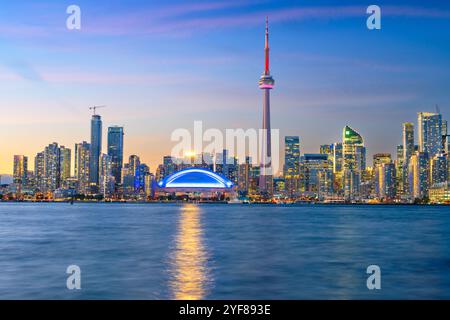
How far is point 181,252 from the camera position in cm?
3772

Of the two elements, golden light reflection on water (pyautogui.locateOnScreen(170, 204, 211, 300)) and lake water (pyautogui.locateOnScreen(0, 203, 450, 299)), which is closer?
golden light reflection on water (pyautogui.locateOnScreen(170, 204, 211, 300))

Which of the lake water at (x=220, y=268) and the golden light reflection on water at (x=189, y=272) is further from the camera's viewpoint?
the lake water at (x=220, y=268)

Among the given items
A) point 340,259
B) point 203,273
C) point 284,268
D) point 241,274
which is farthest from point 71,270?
point 340,259

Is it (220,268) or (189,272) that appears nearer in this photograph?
(189,272)

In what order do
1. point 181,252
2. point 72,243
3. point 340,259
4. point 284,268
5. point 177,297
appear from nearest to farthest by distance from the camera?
point 177,297, point 284,268, point 340,259, point 181,252, point 72,243

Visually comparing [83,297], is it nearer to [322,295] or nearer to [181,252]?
[322,295]

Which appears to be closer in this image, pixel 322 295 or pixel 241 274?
pixel 322 295
